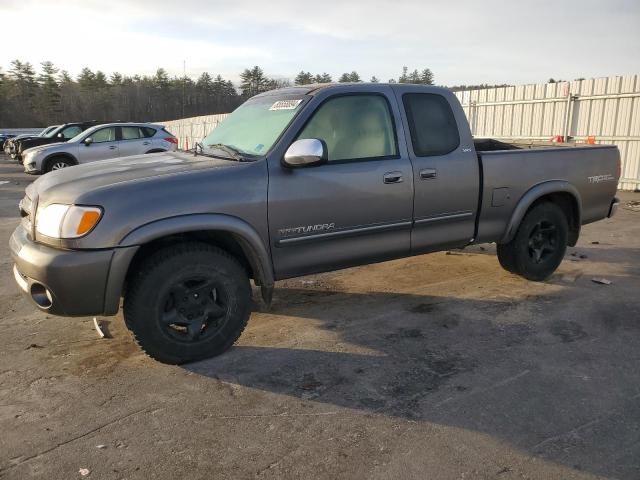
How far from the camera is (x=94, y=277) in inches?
119

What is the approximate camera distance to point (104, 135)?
14336mm

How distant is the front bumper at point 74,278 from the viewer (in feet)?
9.77

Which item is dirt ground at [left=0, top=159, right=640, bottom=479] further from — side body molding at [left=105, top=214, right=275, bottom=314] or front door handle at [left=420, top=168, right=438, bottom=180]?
front door handle at [left=420, top=168, right=438, bottom=180]

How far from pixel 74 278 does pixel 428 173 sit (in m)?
2.77

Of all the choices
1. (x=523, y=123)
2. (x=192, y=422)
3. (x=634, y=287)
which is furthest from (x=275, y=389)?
(x=523, y=123)

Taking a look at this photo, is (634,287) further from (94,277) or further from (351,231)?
(94,277)

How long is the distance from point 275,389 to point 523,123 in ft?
45.5

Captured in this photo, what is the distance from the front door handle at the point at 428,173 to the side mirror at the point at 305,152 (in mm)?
1034

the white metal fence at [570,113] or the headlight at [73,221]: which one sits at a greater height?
the white metal fence at [570,113]

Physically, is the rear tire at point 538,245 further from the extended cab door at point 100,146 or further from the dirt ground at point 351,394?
the extended cab door at point 100,146

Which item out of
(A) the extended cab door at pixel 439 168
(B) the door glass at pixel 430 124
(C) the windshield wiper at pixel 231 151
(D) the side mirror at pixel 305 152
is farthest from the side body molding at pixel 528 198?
(C) the windshield wiper at pixel 231 151

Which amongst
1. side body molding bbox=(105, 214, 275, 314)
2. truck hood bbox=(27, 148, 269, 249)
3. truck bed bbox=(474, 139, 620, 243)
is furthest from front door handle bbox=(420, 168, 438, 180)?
side body molding bbox=(105, 214, 275, 314)

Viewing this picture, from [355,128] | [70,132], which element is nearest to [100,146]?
[70,132]

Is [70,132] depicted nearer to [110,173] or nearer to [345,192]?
[110,173]
